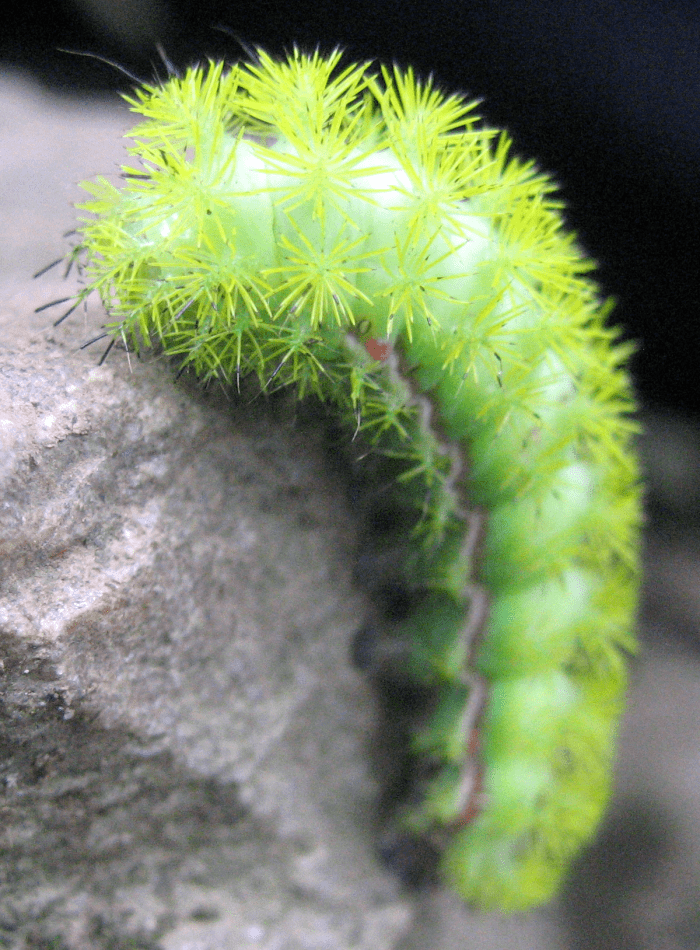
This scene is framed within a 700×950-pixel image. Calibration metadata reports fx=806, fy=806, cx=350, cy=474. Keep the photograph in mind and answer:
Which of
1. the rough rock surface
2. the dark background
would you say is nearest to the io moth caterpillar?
the rough rock surface

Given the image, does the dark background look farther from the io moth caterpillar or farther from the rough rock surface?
the io moth caterpillar

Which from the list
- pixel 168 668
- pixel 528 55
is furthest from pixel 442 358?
pixel 528 55

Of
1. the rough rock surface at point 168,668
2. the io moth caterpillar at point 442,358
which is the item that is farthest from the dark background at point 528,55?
the io moth caterpillar at point 442,358

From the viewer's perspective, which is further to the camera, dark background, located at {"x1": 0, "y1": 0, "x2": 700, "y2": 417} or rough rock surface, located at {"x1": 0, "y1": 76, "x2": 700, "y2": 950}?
dark background, located at {"x1": 0, "y1": 0, "x2": 700, "y2": 417}

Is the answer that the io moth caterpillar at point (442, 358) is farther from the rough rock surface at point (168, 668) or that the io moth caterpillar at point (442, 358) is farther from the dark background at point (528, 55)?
the dark background at point (528, 55)

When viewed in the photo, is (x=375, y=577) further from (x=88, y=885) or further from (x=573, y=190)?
(x=573, y=190)

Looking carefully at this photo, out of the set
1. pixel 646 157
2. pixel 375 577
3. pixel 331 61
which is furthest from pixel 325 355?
pixel 646 157
